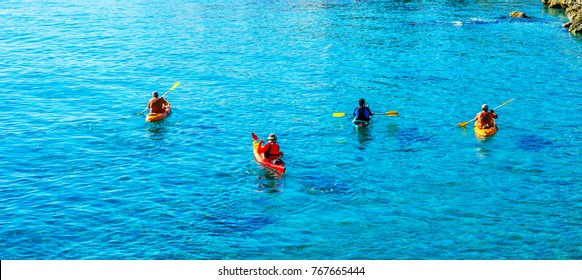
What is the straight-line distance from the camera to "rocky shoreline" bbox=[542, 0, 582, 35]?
6800 centimetres

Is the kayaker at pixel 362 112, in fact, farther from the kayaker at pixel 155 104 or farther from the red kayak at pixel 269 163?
the kayaker at pixel 155 104

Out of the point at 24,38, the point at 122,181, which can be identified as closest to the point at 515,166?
the point at 122,181

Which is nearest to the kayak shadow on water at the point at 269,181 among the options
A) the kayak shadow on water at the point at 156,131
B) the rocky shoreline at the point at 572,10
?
the kayak shadow on water at the point at 156,131

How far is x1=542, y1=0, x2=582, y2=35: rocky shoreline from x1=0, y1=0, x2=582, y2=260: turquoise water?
48.6 inches

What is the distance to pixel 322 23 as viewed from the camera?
7575cm

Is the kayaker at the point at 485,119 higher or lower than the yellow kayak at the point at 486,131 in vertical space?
higher

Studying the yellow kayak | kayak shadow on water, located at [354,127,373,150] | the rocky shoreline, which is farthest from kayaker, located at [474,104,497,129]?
the rocky shoreline

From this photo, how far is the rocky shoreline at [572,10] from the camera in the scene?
6800cm

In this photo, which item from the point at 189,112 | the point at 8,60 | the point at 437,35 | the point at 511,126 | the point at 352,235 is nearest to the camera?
the point at 352,235

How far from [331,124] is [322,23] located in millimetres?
34122

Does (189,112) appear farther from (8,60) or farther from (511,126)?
(8,60)

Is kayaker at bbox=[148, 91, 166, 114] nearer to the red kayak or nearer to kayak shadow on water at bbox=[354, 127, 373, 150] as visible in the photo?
the red kayak

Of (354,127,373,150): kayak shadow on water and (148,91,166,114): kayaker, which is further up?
(148,91,166,114): kayaker

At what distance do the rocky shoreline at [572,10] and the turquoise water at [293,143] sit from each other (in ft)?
4.05
